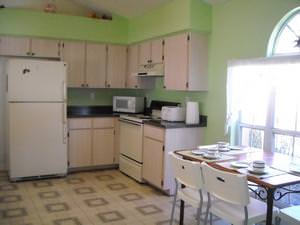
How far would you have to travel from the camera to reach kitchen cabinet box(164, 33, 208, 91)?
4.23 metres

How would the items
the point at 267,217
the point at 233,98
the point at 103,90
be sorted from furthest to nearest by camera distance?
the point at 103,90, the point at 233,98, the point at 267,217

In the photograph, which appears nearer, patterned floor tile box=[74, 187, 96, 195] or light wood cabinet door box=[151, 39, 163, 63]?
patterned floor tile box=[74, 187, 96, 195]

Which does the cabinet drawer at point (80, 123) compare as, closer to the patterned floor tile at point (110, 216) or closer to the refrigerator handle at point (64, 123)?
the refrigerator handle at point (64, 123)

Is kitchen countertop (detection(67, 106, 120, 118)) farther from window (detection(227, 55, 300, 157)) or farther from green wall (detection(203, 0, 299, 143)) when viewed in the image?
window (detection(227, 55, 300, 157))

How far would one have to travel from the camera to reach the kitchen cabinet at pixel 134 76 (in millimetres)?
5484

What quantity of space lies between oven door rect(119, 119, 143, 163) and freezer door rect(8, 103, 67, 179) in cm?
92

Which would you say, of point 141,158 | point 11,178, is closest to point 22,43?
point 11,178

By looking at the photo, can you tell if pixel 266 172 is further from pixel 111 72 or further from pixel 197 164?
pixel 111 72

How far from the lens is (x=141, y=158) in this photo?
15.5 feet

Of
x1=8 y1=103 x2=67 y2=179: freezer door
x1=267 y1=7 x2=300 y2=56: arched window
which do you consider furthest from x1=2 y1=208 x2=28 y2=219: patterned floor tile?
x1=267 y1=7 x2=300 y2=56: arched window

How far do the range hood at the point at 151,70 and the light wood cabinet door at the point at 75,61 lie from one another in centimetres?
99

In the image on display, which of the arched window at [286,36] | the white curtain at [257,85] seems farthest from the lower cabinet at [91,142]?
the arched window at [286,36]

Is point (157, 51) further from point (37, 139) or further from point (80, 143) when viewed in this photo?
point (37, 139)

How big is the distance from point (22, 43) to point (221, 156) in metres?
3.70
